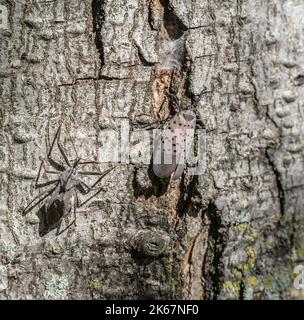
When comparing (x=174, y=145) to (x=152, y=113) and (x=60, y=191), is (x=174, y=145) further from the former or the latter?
(x=60, y=191)

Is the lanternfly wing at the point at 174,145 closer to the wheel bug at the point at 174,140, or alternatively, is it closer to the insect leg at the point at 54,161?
the wheel bug at the point at 174,140

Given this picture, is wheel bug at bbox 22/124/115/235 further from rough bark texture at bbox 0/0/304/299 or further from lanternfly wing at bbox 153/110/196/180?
lanternfly wing at bbox 153/110/196/180

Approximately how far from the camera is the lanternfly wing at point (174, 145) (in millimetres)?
1838

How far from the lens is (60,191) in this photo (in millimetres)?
1822

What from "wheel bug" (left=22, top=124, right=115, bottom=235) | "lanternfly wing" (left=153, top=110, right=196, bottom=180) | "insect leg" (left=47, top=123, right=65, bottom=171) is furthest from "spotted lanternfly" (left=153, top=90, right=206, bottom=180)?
"insect leg" (left=47, top=123, right=65, bottom=171)

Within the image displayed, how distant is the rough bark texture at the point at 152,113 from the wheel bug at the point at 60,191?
0.03m

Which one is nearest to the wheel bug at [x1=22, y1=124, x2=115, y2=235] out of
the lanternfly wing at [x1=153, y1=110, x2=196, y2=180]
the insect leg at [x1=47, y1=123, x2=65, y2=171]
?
the insect leg at [x1=47, y1=123, x2=65, y2=171]

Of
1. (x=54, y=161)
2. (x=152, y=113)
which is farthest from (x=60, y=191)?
(x=152, y=113)

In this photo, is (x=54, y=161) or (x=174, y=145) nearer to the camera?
(x=54, y=161)

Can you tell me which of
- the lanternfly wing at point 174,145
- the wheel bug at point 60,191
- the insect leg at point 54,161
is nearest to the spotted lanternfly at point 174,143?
the lanternfly wing at point 174,145

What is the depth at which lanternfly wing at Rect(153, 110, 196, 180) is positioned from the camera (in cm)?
184

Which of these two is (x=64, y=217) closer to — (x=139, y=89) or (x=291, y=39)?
(x=139, y=89)

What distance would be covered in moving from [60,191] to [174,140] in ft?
1.73

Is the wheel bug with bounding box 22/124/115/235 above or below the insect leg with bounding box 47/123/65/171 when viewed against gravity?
below
